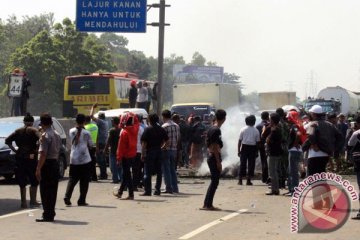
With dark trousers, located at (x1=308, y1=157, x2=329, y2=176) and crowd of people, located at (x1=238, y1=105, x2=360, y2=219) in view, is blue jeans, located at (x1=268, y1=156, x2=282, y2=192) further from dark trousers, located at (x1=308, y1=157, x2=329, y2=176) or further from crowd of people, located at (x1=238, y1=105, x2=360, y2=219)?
dark trousers, located at (x1=308, y1=157, x2=329, y2=176)

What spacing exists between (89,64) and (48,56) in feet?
14.7

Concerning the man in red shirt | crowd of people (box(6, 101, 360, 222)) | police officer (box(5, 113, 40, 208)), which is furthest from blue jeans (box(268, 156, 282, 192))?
police officer (box(5, 113, 40, 208))

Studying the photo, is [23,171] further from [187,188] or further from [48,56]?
[48,56]

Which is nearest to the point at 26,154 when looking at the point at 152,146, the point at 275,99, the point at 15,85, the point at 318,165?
the point at 152,146

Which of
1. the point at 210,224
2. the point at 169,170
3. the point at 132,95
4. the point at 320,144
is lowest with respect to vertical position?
the point at 210,224

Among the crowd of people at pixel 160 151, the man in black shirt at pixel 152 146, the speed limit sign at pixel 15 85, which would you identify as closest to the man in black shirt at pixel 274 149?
the crowd of people at pixel 160 151

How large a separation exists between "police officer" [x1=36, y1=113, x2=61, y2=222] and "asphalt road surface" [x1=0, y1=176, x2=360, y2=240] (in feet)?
0.92

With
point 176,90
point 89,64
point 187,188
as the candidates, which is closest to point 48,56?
point 89,64

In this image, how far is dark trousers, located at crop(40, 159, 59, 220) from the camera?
1438cm

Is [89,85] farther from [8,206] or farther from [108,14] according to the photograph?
[8,206]

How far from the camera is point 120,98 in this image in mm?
41562

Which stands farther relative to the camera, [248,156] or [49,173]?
[248,156]

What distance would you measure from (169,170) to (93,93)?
22.1m

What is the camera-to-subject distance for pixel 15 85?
28.5 m
